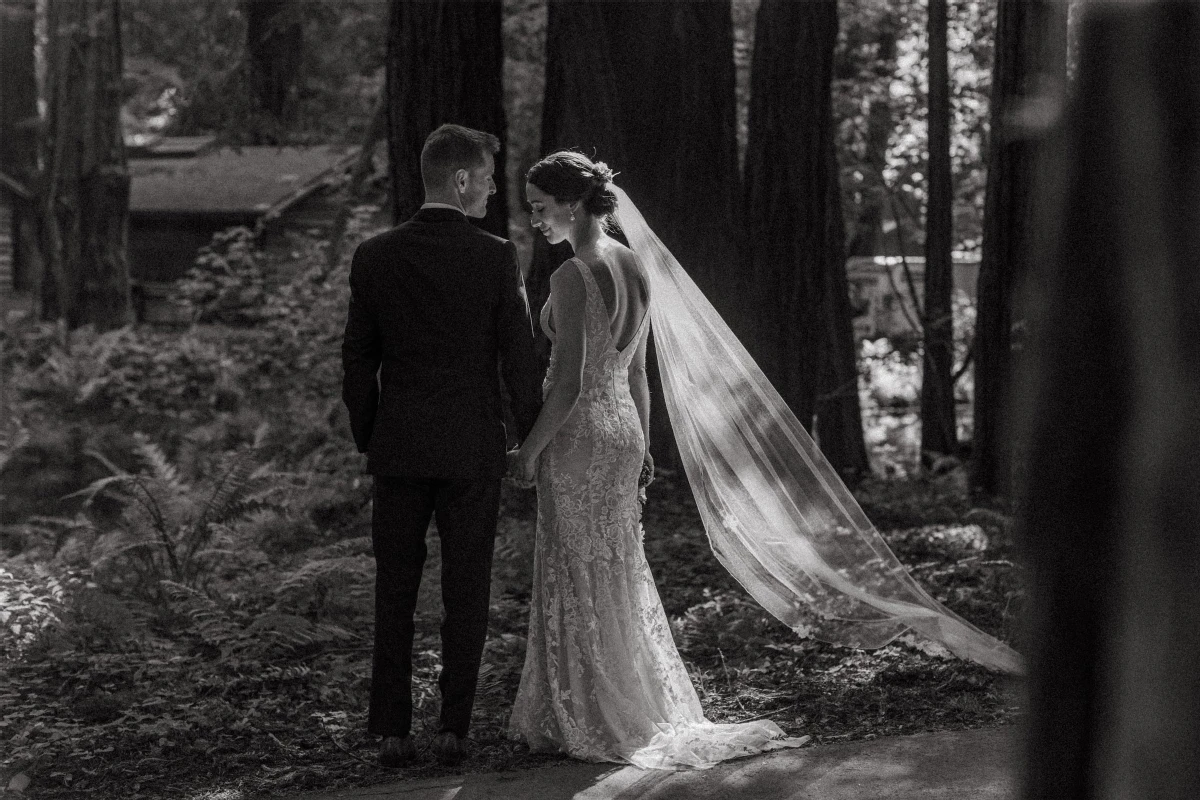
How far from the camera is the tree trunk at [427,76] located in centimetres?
991

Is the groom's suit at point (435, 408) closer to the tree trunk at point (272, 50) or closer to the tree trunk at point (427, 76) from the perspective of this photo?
the tree trunk at point (427, 76)

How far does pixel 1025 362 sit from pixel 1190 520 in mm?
284

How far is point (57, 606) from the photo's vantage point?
7828 mm

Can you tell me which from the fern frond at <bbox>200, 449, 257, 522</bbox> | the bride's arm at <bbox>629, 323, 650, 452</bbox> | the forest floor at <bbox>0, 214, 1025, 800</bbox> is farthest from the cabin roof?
the bride's arm at <bbox>629, 323, 650, 452</bbox>

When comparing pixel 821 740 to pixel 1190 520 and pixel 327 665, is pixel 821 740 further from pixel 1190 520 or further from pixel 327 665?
pixel 1190 520

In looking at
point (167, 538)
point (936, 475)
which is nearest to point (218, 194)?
point (936, 475)

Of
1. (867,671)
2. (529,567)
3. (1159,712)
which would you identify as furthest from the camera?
(529,567)

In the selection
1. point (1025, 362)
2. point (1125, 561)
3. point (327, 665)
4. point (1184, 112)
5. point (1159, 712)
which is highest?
point (1184, 112)

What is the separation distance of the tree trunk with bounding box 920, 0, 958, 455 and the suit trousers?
11.6m

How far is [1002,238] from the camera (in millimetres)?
11836

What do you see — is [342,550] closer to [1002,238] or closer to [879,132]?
[1002,238]

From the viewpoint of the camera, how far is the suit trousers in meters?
5.51

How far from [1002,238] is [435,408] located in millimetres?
7651

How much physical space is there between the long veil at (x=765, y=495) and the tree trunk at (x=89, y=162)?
21328 millimetres
